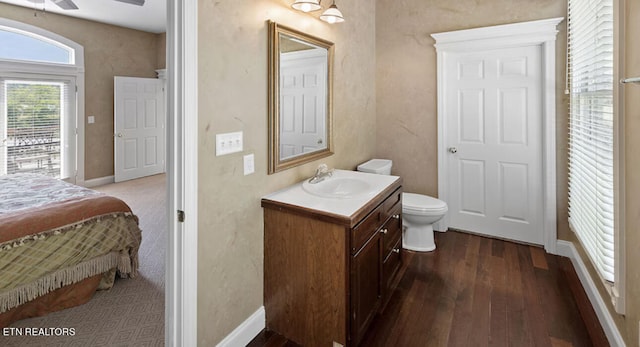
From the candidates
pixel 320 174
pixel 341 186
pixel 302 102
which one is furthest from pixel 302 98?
pixel 341 186

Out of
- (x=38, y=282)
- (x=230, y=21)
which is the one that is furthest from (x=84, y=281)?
(x=230, y=21)

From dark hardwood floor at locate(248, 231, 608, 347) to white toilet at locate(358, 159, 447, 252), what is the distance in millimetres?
123

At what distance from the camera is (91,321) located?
210cm

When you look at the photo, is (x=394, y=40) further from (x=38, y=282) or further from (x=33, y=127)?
(x=33, y=127)

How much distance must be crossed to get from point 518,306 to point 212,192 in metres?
2.09

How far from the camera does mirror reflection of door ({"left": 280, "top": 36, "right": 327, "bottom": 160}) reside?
2.14 m

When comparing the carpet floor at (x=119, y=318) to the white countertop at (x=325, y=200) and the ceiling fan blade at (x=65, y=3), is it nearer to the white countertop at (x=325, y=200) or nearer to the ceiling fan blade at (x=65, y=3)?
the white countertop at (x=325, y=200)

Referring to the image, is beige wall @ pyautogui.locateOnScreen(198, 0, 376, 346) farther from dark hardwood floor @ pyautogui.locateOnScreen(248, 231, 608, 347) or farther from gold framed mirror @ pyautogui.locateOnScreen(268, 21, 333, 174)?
dark hardwood floor @ pyautogui.locateOnScreen(248, 231, 608, 347)

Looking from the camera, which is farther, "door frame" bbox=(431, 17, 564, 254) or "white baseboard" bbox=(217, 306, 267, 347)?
"door frame" bbox=(431, 17, 564, 254)

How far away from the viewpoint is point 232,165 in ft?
5.71

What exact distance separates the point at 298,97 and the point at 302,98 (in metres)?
0.06

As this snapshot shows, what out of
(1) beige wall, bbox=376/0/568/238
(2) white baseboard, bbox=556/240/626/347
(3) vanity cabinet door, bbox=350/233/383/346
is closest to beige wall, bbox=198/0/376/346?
(3) vanity cabinet door, bbox=350/233/383/346

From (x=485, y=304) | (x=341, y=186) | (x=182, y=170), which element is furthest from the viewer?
(x=341, y=186)

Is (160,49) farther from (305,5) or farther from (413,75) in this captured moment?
(305,5)
